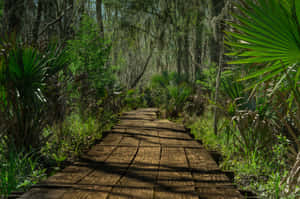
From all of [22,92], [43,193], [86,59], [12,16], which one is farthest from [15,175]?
[86,59]

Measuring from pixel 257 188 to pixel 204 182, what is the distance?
0.74 meters

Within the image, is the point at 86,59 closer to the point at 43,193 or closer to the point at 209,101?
the point at 209,101

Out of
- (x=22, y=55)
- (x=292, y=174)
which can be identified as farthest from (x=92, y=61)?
(x=292, y=174)

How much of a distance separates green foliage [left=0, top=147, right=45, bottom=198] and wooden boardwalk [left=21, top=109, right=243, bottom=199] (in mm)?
237

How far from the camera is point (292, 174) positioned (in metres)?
1.94

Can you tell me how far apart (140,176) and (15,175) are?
1243 mm

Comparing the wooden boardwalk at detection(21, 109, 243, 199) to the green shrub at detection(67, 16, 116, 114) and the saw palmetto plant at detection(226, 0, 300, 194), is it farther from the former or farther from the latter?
the green shrub at detection(67, 16, 116, 114)

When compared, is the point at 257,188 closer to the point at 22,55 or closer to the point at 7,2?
the point at 22,55

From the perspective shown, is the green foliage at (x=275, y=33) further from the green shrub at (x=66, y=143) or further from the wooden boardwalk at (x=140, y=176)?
the green shrub at (x=66, y=143)

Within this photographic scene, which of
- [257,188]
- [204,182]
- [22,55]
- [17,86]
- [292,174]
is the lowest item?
[257,188]

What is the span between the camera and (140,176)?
8.14 ft

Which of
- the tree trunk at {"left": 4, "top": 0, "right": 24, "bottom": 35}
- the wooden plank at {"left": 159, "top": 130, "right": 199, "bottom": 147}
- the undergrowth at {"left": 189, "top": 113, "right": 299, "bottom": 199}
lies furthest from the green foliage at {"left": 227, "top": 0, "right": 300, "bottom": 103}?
the tree trunk at {"left": 4, "top": 0, "right": 24, "bottom": 35}

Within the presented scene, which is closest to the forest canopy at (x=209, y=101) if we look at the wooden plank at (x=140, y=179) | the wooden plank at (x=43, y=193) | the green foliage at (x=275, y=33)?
the green foliage at (x=275, y=33)

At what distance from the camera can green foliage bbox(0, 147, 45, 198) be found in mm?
2182
